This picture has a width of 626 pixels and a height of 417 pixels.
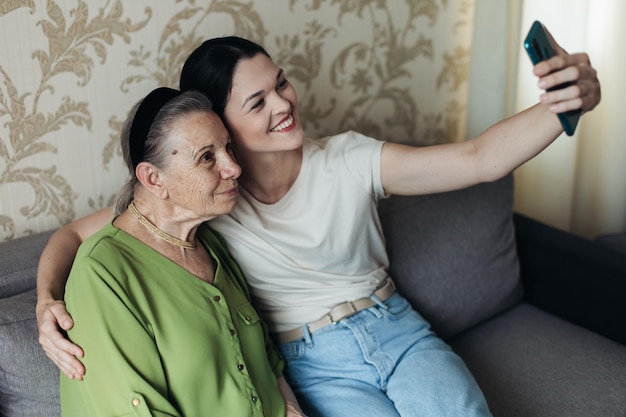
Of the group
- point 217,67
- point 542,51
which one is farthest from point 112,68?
point 542,51

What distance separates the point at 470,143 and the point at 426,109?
1.03 m

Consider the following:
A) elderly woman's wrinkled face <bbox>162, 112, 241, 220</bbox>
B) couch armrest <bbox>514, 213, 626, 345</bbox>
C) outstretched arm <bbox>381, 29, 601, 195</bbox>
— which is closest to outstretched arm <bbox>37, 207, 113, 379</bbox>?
elderly woman's wrinkled face <bbox>162, 112, 241, 220</bbox>

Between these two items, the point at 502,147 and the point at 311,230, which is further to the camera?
the point at 311,230

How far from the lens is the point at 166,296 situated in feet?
4.42

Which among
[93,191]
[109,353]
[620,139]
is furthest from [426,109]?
[109,353]

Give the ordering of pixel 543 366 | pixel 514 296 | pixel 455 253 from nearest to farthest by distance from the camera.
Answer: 1. pixel 543 366
2. pixel 455 253
3. pixel 514 296

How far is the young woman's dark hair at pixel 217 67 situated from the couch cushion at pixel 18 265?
1.60 ft

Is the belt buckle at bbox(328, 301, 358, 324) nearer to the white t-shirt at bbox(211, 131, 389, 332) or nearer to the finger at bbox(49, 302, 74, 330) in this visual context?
the white t-shirt at bbox(211, 131, 389, 332)

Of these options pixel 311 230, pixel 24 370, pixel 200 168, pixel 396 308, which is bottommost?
pixel 396 308

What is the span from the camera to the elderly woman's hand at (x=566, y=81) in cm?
122

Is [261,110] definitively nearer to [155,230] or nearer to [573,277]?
[155,230]

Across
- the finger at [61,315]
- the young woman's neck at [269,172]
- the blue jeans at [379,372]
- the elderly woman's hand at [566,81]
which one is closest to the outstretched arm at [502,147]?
the elderly woman's hand at [566,81]

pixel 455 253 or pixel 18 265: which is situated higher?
pixel 18 265

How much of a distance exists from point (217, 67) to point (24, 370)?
0.71m
